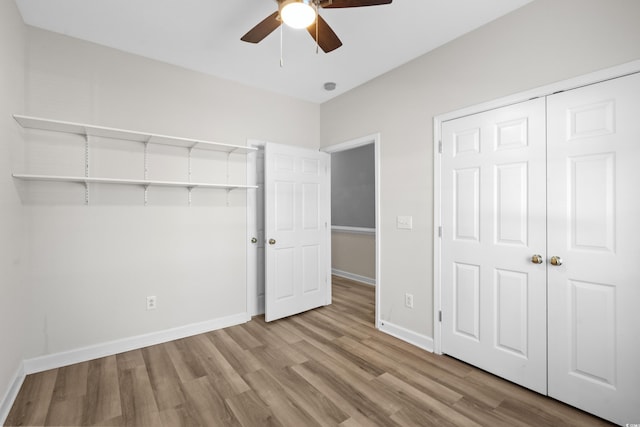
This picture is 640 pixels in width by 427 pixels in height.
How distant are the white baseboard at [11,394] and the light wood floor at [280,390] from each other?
37 millimetres

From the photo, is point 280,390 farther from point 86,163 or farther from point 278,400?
point 86,163

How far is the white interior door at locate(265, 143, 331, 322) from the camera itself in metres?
3.37

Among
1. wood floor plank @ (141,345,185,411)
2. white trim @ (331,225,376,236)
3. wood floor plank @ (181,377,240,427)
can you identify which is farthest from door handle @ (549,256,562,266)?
white trim @ (331,225,376,236)

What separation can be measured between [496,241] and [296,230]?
2.13 m

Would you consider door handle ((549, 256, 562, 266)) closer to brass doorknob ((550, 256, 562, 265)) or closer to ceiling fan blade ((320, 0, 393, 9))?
brass doorknob ((550, 256, 562, 265))

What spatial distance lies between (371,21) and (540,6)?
1144 mm

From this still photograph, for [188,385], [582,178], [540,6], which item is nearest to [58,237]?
[188,385]

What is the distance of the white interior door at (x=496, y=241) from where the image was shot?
2049mm

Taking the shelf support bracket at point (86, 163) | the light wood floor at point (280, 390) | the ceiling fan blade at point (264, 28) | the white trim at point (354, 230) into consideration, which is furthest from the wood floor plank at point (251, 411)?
the white trim at point (354, 230)

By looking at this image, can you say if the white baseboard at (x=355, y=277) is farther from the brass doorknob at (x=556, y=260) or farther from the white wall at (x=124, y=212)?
the brass doorknob at (x=556, y=260)

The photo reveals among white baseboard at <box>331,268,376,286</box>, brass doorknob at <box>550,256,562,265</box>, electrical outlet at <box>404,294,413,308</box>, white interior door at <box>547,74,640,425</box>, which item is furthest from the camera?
white baseboard at <box>331,268,376,286</box>

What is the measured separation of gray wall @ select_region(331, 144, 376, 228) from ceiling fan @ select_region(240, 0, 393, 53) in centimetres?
331

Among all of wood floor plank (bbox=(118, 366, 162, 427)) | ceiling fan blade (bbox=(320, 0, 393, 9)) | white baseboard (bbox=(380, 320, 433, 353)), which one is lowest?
wood floor plank (bbox=(118, 366, 162, 427))

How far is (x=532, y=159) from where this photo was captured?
6.74ft
